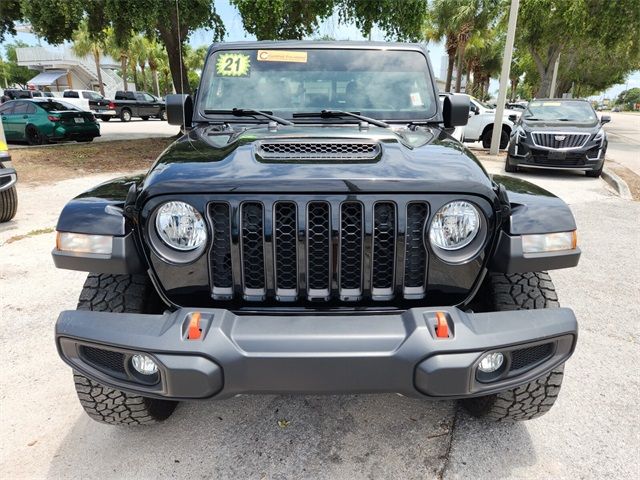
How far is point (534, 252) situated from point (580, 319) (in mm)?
2052

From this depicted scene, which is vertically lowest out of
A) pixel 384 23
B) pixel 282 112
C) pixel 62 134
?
pixel 62 134

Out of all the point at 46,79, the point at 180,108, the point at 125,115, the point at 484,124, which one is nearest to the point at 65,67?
the point at 46,79

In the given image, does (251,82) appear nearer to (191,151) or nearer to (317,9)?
(191,151)

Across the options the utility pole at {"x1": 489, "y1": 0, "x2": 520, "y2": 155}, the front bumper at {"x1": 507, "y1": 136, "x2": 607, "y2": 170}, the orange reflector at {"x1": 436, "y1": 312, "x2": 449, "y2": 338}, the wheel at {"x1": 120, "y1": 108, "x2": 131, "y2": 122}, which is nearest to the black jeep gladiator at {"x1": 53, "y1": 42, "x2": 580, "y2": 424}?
the orange reflector at {"x1": 436, "y1": 312, "x2": 449, "y2": 338}

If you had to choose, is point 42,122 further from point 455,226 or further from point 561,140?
point 455,226

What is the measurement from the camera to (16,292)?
12.9ft

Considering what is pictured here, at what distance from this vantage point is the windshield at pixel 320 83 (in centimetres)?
294

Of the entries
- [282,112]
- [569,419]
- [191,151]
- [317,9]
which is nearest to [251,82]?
[282,112]

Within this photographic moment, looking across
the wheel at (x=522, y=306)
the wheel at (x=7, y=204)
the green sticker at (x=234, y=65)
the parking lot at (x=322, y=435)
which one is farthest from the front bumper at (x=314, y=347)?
the wheel at (x=7, y=204)

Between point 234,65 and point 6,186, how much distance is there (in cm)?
382

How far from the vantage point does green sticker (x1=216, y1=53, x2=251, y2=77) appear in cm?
305

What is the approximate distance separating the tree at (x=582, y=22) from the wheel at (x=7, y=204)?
1720 cm

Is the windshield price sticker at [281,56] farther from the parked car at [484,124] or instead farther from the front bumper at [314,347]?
the parked car at [484,124]

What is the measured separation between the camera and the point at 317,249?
1.82m
